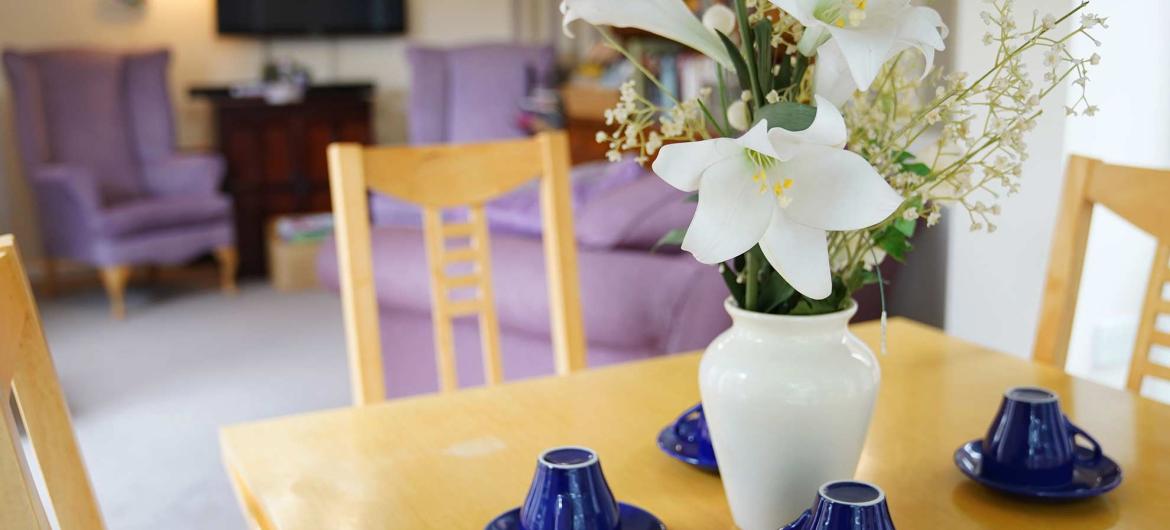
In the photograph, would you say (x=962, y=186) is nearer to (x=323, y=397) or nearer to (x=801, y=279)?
(x=801, y=279)

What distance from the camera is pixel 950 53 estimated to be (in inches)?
97.3

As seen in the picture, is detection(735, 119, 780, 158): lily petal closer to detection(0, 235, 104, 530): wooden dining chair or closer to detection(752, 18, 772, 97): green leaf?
detection(752, 18, 772, 97): green leaf

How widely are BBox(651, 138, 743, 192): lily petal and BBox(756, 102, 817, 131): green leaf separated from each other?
6cm

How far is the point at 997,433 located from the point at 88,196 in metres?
4.62

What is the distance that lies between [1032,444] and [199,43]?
580cm

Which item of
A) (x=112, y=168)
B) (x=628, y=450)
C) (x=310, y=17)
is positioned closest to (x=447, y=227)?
(x=628, y=450)

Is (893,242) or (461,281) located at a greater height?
(893,242)

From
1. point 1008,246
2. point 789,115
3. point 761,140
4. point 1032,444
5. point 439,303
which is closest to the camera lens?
point 761,140

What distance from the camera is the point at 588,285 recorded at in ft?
8.54

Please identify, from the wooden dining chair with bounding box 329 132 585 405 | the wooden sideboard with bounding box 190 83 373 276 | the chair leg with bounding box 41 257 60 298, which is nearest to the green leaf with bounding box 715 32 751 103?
the wooden dining chair with bounding box 329 132 585 405

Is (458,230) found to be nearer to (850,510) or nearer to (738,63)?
(738,63)

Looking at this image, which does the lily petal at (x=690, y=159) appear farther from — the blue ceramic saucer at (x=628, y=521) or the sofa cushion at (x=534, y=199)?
the sofa cushion at (x=534, y=199)

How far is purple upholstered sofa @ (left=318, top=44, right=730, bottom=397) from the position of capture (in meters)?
2.47

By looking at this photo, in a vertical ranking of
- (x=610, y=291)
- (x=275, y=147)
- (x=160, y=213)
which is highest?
(x=610, y=291)
